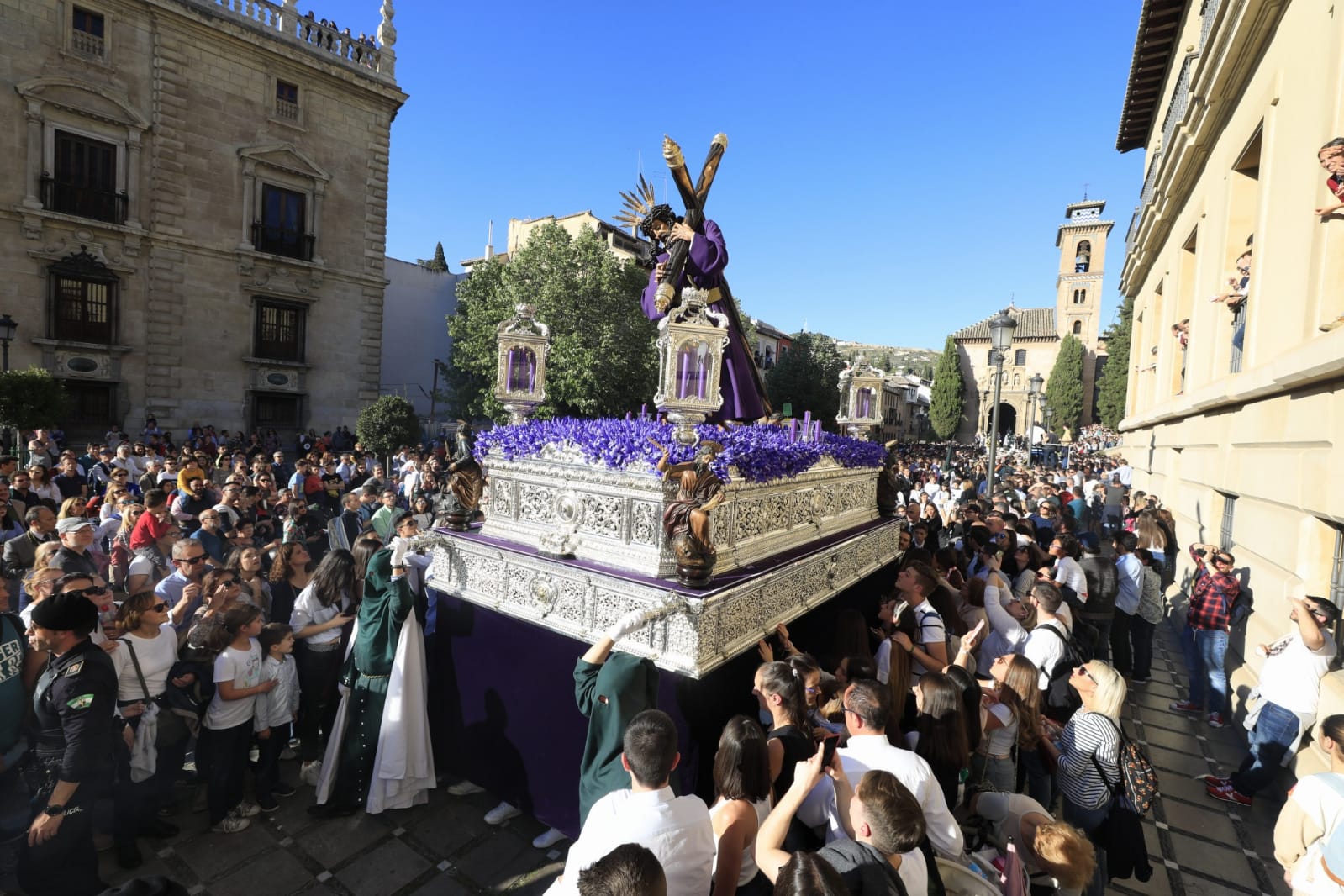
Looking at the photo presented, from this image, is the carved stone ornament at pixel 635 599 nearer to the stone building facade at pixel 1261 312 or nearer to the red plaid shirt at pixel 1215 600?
the stone building facade at pixel 1261 312

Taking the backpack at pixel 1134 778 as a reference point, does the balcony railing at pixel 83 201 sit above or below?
Answer: above

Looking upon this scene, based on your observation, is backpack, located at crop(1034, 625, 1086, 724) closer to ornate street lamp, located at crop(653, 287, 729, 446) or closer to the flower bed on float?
the flower bed on float

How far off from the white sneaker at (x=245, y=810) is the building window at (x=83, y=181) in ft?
71.4

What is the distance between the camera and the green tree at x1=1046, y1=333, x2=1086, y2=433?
55.6 metres

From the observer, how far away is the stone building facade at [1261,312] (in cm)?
538

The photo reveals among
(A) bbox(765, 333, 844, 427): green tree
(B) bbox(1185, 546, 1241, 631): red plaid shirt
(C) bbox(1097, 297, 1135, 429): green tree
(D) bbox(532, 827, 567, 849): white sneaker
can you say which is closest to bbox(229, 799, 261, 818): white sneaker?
(D) bbox(532, 827, 567, 849): white sneaker

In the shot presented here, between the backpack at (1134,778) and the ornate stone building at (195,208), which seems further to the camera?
the ornate stone building at (195,208)

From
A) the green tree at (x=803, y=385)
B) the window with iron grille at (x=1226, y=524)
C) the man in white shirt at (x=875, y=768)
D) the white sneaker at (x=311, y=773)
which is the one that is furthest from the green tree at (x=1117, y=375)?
the white sneaker at (x=311, y=773)

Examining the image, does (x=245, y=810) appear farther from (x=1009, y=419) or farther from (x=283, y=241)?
(x=1009, y=419)

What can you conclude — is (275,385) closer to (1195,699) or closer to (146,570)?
(146,570)

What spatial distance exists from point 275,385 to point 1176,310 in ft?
85.0

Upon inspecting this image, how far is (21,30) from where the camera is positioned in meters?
17.4

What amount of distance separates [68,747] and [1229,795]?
8151 mm

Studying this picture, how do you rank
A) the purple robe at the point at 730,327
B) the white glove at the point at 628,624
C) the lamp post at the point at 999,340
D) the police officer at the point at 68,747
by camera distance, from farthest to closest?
the lamp post at the point at 999,340 < the purple robe at the point at 730,327 < the white glove at the point at 628,624 < the police officer at the point at 68,747
